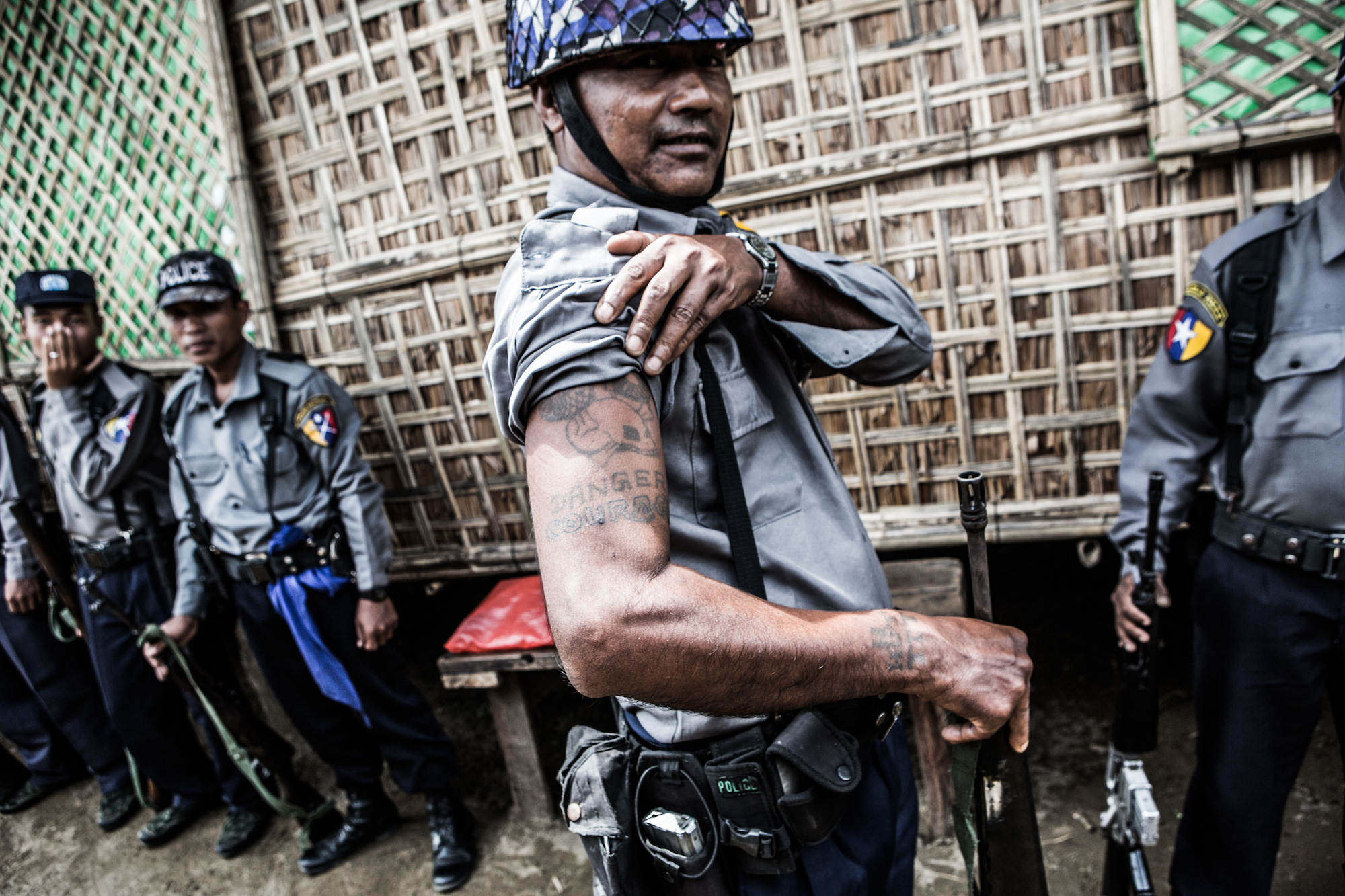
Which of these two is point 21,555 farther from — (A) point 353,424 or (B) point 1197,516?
(B) point 1197,516

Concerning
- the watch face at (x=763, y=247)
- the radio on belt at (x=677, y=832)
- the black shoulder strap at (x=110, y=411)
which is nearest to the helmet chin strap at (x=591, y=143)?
the watch face at (x=763, y=247)

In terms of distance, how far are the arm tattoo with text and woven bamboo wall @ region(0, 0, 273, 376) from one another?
3.11 metres

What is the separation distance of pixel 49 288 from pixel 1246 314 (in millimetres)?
4507

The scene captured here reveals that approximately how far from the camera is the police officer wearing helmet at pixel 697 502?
0.92m

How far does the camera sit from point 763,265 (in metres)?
1.22

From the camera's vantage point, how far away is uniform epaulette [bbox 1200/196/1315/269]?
6.30ft

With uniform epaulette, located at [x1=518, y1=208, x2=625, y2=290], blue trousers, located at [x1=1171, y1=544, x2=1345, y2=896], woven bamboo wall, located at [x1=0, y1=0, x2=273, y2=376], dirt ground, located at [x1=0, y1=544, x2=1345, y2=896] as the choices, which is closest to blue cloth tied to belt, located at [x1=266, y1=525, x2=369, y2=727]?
dirt ground, located at [x1=0, y1=544, x2=1345, y2=896]

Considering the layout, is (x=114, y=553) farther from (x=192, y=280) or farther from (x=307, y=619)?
(x=192, y=280)

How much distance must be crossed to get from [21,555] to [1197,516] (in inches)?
212

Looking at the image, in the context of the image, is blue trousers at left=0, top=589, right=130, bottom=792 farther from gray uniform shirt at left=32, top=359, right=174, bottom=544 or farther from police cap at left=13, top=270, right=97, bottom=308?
police cap at left=13, top=270, right=97, bottom=308

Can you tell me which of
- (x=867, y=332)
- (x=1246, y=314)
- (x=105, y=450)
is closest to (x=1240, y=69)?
(x=1246, y=314)

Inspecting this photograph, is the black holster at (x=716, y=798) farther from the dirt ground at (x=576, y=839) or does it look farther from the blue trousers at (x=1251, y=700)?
the dirt ground at (x=576, y=839)

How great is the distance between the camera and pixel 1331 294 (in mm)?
1832

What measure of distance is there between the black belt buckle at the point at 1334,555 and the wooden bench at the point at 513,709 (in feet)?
→ 7.99
